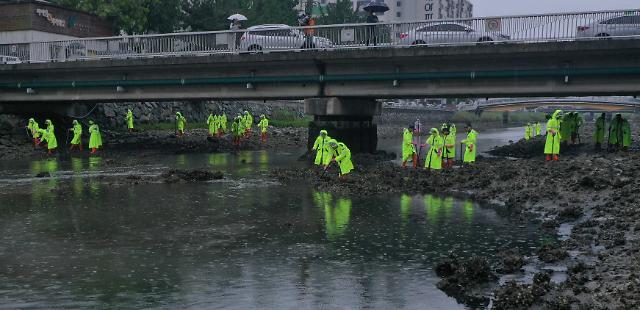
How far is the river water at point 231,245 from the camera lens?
9445 millimetres

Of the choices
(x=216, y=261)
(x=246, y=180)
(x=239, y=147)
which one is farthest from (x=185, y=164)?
(x=216, y=261)

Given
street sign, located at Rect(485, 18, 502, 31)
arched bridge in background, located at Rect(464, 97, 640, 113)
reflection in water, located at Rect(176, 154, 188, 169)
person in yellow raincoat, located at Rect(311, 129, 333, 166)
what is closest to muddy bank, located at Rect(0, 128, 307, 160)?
reflection in water, located at Rect(176, 154, 188, 169)

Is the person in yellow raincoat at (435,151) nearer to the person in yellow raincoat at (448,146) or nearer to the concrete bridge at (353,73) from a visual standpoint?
the person in yellow raincoat at (448,146)

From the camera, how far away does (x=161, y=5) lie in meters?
55.8

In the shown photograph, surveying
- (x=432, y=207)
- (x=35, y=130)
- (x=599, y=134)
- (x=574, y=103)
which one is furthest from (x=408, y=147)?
(x=574, y=103)

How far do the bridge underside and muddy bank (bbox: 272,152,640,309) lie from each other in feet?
12.0

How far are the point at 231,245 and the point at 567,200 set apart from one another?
8766mm

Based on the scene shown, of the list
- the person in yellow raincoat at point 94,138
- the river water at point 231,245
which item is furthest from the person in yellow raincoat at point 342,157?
the person in yellow raincoat at point 94,138

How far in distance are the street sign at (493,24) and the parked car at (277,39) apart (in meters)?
6.87

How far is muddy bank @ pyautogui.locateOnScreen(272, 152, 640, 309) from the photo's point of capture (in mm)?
8766

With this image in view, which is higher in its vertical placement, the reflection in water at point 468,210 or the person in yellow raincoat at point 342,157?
the person in yellow raincoat at point 342,157

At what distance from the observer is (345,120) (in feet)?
103

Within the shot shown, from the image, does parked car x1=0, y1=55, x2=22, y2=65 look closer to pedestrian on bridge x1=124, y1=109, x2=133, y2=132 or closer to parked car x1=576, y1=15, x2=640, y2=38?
pedestrian on bridge x1=124, y1=109, x2=133, y2=132

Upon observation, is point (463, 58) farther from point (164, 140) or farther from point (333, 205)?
point (164, 140)
